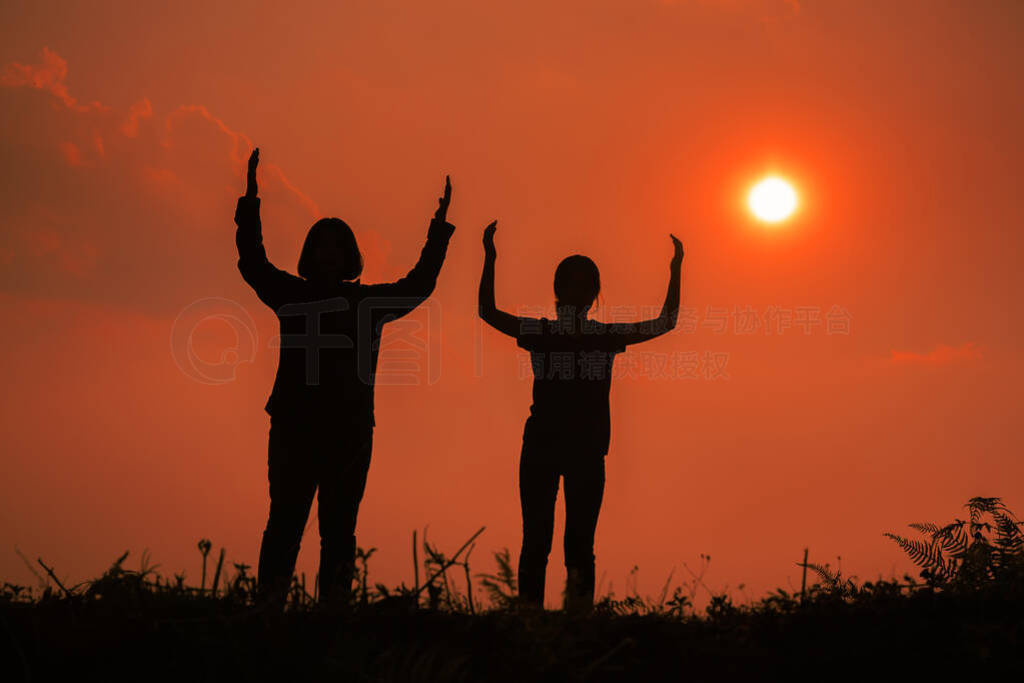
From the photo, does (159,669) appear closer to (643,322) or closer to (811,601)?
(811,601)

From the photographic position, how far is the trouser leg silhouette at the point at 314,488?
616 cm

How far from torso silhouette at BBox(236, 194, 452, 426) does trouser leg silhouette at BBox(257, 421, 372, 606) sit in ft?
0.53

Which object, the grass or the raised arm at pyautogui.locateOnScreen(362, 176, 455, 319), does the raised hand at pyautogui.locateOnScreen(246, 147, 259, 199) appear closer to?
the raised arm at pyautogui.locateOnScreen(362, 176, 455, 319)

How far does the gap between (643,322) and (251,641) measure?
14.0 ft

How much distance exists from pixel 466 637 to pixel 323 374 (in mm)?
2838

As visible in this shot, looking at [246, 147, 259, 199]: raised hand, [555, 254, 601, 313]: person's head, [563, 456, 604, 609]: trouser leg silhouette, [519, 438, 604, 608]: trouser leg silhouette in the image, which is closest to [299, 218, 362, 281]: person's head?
[246, 147, 259, 199]: raised hand

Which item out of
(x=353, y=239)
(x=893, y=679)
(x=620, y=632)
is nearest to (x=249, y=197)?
(x=353, y=239)

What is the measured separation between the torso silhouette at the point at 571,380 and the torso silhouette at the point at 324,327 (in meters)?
1.07

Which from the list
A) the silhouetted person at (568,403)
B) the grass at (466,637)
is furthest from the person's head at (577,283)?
the grass at (466,637)

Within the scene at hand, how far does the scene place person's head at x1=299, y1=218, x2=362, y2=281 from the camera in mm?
6652

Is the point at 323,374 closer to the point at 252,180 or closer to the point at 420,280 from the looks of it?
the point at 420,280

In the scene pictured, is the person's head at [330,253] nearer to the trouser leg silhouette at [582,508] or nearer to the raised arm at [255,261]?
the raised arm at [255,261]

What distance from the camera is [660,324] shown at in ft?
23.4

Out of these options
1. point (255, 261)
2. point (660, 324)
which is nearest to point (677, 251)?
point (660, 324)
